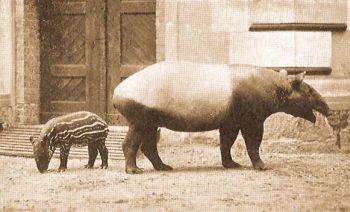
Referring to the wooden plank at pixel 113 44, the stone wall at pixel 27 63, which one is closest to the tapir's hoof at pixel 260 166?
the wooden plank at pixel 113 44

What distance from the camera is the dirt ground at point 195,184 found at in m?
5.94

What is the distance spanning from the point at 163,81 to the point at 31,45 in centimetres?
386

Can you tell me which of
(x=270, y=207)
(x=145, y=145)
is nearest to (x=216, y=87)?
(x=145, y=145)

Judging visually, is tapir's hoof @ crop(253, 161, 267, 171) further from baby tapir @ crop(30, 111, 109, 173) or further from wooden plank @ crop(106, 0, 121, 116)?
wooden plank @ crop(106, 0, 121, 116)

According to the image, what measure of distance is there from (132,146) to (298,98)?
191 cm

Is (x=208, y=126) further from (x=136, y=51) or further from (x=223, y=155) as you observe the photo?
(x=136, y=51)

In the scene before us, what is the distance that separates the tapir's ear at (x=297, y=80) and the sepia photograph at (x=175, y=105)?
0.02 m

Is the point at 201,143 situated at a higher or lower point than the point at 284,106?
lower

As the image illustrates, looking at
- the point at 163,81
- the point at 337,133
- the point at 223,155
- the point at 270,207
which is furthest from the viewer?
the point at 337,133

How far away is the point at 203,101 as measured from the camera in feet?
25.3

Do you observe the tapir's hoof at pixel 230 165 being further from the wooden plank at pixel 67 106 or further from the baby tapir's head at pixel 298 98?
the wooden plank at pixel 67 106

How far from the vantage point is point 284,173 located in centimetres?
774

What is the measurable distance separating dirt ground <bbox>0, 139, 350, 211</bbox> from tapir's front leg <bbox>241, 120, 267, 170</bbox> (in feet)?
0.48

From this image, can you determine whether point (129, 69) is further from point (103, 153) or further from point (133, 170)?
point (133, 170)
